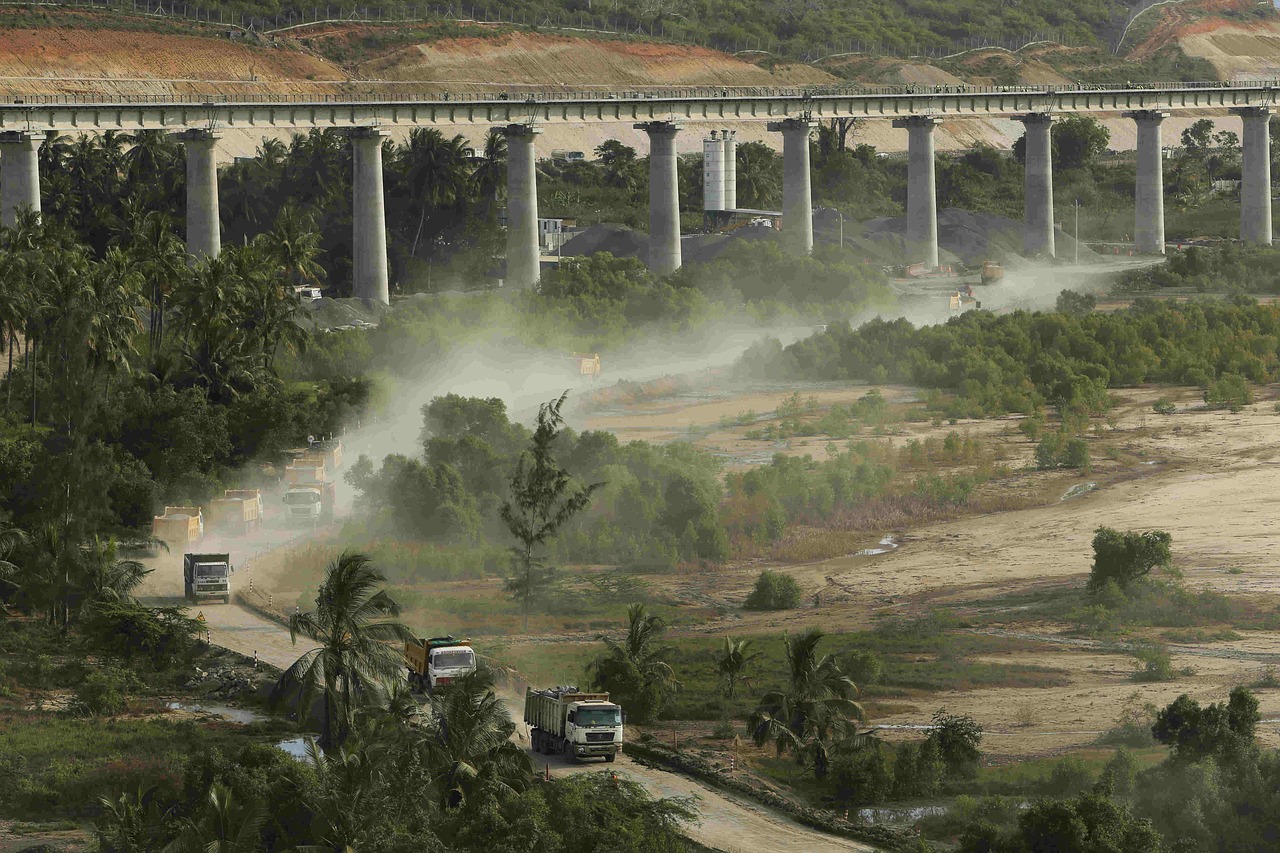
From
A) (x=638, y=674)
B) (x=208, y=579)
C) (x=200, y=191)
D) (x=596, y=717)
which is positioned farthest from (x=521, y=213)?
(x=596, y=717)

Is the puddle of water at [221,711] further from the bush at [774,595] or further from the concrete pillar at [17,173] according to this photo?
the concrete pillar at [17,173]

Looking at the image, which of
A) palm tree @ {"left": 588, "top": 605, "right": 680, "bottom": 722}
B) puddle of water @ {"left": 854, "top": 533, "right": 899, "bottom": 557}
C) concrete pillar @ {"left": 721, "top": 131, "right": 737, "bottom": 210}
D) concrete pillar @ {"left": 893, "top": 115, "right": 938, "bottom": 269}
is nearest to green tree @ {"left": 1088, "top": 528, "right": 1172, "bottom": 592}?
puddle of water @ {"left": 854, "top": 533, "right": 899, "bottom": 557}

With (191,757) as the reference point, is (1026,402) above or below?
above

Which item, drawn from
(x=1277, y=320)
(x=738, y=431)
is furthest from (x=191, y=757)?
(x=1277, y=320)

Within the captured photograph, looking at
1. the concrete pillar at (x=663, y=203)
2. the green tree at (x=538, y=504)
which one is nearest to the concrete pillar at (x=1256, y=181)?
the concrete pillar at (x=663, y=203)

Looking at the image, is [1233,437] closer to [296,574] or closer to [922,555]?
[922,555]

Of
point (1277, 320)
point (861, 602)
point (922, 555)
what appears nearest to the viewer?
point (861, 602)
